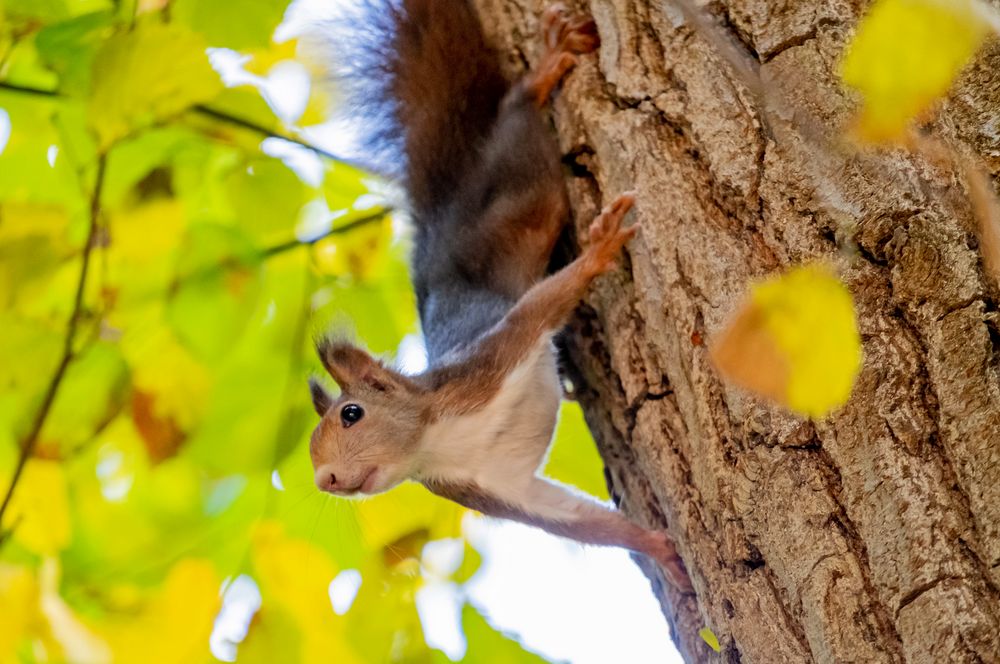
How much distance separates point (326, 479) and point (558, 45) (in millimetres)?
1133

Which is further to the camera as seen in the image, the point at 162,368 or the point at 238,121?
the point at 238,121

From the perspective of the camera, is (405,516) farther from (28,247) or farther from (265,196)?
(28,247)

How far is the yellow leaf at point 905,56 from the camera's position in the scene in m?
0.75

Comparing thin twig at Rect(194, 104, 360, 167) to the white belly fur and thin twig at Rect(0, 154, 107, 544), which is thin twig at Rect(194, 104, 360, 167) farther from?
the white belly fur

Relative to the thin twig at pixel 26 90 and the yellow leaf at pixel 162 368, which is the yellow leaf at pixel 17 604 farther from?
the thin twig at pixel 26 90

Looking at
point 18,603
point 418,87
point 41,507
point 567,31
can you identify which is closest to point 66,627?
point 18,603

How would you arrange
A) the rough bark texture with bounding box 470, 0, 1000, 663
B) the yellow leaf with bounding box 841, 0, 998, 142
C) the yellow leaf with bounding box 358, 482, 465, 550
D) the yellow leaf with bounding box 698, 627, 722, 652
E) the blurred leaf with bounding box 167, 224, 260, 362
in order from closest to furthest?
the yellow leaf with bounding box 841, 0, 998, 142, the rough bark texture with bounding box 470, 0, 1000, 663, the yellow leaf with bounding box 698, 627, 722, 652, the blurred leaf with bounding box 167, 224, 260, 362, the yellow leaf with bounding box 358, 482, 465, 550

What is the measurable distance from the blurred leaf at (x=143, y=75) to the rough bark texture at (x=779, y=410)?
2.67 feet

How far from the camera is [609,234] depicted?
199 centimetres

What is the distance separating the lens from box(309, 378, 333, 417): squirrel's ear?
2551 millimetres

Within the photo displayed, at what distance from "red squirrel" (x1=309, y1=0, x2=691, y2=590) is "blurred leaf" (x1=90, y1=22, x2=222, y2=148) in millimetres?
777

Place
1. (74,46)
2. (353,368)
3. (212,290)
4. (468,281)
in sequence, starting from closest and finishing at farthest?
(74,46) < (212,290) < (353,368) < (468,281)

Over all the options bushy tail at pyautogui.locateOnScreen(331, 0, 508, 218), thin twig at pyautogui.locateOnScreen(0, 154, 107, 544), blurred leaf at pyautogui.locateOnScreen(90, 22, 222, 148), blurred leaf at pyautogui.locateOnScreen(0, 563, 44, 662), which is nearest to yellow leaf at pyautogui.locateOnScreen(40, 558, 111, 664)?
blurred leaf at pyautogui.locateOnScreen(0, 563, 44, 662)

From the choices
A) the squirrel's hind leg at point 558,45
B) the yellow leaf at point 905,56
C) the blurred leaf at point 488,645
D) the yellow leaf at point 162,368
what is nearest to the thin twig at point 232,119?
the yellow leaf at point 162,368
